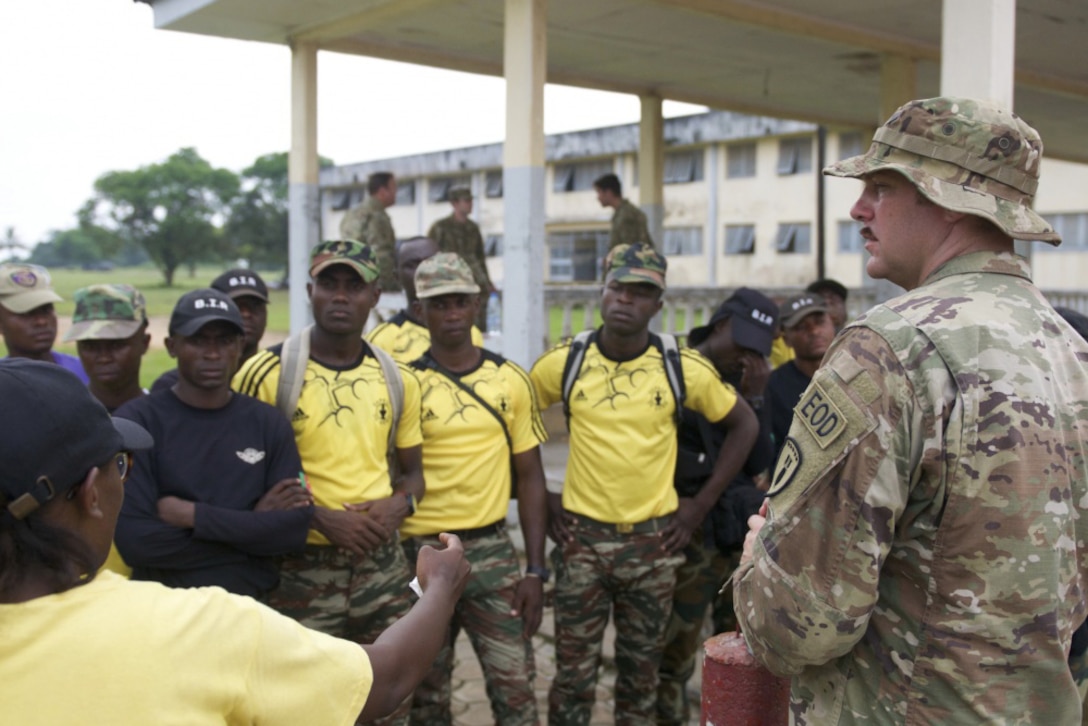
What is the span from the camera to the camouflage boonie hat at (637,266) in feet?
12.6

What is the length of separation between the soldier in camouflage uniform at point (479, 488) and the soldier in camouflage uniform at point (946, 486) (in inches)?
73.5

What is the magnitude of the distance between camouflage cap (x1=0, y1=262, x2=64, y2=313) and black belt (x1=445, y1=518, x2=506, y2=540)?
202cm

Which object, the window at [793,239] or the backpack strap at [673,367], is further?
the window at [793,239]

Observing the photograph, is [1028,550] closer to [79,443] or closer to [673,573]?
[79,443]

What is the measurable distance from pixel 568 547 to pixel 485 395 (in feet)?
2.21

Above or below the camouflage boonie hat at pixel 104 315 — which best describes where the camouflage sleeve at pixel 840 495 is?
below

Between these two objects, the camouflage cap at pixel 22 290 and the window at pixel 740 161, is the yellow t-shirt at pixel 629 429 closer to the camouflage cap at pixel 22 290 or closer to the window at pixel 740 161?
the camouflage cap at pixel 22 290

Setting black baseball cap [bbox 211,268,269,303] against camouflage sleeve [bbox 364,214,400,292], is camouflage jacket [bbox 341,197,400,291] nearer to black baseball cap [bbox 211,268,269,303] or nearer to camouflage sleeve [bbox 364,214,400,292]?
camouflage sleeve [bbox 364,214,400,292]

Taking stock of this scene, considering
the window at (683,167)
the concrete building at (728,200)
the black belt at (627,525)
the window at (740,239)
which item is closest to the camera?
the black belt at (627,525)

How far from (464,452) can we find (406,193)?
103ft

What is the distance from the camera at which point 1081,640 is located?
1.98m

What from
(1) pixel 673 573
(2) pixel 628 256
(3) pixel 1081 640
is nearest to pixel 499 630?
(1) pixel 673 573

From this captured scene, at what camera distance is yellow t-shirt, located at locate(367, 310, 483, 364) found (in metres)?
4.53

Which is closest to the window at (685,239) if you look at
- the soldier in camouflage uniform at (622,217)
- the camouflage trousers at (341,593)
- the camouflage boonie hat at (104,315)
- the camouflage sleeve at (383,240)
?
the soldier in camouflage uniform at (622,217)
